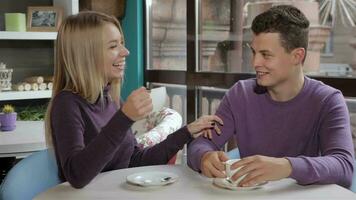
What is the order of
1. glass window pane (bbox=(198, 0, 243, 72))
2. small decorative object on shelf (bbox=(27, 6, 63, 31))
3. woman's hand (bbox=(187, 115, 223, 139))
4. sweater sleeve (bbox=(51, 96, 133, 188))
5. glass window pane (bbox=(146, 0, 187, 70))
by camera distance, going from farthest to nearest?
glass window pane (bbox=(146, 0, 187, 70)), small decorative object on shelf (bbox=(27, 6, 63, 31)), glass window pane (bbox=(198, 0, 243, 72)), woman's hand (bbox=(187, 115, 223, 139)), sweater sleeve (bbox=(51, 96, 133, 188))

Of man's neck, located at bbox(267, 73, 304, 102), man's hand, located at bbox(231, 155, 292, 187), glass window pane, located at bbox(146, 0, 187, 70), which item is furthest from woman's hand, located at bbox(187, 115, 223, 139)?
glass window pane, located at bbox(146, 0, 187, 70)

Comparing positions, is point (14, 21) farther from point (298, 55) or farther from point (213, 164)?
point (213, 164)

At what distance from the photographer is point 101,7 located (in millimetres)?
3754

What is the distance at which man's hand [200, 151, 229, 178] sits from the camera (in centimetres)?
130

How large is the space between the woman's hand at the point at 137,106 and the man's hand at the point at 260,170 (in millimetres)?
306

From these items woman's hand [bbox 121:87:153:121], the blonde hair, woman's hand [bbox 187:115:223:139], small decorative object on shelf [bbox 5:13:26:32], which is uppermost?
small decorative object on shelf [bbox 5:13:26:32]

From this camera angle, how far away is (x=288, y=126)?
160 centimetres

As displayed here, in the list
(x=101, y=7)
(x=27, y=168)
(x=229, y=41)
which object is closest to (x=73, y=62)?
(x=27, y=168)

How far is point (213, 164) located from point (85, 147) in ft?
1.21

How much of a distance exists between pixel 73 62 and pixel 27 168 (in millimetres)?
379

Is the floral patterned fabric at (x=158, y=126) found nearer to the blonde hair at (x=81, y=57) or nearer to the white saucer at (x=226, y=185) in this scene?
the blonde hair at (x=81, y=57)

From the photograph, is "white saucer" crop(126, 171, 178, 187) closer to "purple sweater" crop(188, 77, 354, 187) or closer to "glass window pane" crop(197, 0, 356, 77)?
"purple sweater" crop(188, 77, 354, 187)

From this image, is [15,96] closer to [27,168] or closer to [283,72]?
[27,168]

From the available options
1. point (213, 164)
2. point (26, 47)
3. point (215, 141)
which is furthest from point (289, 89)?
point (26, 47)
